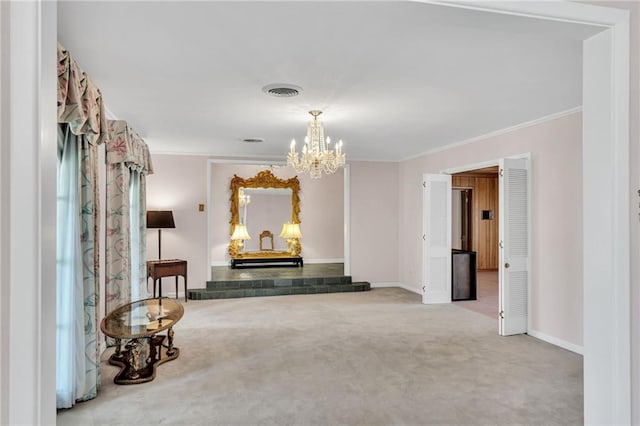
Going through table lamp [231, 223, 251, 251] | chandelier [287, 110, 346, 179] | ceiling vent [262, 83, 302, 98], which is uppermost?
ceiling vent [262, 83, 302, 98]

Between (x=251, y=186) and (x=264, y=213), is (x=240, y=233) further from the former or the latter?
(x=251, y=186)

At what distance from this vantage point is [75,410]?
2916 mm

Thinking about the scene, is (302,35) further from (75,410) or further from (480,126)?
(480,126)

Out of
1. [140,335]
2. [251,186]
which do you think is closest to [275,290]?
[251,186]

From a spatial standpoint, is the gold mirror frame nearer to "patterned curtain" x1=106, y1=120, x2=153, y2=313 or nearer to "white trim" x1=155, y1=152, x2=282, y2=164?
"white trim" x1=155, y1=152, x2=282, y2=164

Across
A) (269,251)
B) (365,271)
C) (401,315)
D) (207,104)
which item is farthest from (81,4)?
(269,251)

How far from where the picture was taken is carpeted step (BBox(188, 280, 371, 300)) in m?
6.88

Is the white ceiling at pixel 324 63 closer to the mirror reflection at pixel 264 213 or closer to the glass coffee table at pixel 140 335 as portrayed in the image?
the glass coffee table at pixel 140 335

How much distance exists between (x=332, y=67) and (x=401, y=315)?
12.5ft

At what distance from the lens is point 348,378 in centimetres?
348

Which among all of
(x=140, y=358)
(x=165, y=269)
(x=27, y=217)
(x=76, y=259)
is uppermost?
(x=27, y=217)

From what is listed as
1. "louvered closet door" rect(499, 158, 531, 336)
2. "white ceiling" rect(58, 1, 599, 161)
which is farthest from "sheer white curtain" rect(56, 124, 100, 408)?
"louvered closet door" rect(499, 158, 531, 336)

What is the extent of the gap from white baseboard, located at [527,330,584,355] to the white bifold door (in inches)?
73.1

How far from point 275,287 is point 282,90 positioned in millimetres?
4538
